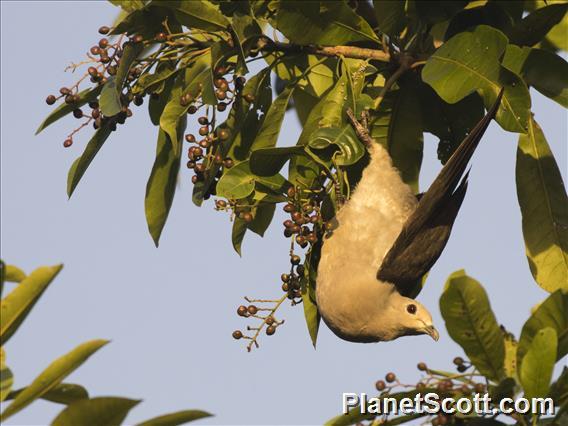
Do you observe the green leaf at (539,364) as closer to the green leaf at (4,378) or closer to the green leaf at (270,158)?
the green leaf at (270,158)

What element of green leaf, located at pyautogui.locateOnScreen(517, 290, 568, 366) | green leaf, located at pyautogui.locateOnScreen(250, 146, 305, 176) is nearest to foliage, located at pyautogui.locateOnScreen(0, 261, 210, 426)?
green leaf, located at pyautogui.locateOnScreen(517, 290, 568, 366)

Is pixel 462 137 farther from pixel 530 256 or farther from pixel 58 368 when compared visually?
pixel 58 368

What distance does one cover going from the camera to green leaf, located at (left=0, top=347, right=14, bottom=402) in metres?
3.11

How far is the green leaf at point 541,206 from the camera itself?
503 centimetres

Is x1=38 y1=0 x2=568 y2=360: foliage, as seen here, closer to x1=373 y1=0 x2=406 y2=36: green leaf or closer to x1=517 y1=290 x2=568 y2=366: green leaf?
x1=373 y1=0 x2=406 y2=36: green leaf

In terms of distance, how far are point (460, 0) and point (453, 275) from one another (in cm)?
135

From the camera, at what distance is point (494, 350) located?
3.71 metres

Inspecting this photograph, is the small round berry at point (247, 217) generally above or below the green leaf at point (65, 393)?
above

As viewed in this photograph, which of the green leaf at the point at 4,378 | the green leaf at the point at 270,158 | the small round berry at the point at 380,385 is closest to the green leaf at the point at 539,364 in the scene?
the small round berry at the point at 380,385

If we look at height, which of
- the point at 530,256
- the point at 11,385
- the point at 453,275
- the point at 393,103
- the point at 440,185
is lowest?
the point at 11,385

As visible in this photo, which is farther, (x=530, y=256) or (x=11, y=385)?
(x=530, y=256)

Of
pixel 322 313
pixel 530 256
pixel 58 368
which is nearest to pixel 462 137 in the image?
pixel 530 256

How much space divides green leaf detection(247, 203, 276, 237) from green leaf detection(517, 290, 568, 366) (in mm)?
1798

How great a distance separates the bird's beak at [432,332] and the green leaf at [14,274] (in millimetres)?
2594
